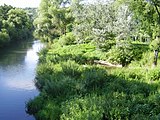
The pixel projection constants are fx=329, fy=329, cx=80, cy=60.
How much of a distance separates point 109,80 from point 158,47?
8.80 metres

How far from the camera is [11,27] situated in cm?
7656

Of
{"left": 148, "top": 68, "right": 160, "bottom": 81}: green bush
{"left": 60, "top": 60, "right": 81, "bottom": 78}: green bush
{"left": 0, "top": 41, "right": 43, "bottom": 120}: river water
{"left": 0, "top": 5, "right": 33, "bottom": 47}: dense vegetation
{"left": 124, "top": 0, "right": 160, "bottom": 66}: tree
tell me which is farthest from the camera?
{"left": 0, "top": 5, "right": 33, "bottom": 47}: dense vegetation

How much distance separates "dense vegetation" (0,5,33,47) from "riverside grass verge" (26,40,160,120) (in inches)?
1563

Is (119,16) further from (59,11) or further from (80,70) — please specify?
(59,11)

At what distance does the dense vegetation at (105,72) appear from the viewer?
54.6 feet

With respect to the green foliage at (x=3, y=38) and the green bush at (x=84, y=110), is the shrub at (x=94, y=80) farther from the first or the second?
the green foliage at (x=3, y=38)

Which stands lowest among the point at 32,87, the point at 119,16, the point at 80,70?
the point at 32,87

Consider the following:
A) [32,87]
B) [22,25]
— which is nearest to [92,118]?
[32,87]

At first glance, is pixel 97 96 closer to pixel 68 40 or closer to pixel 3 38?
pixel 68 40

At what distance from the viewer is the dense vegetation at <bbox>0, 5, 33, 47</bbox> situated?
223 ft

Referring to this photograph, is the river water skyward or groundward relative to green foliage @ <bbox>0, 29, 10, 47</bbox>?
groundward

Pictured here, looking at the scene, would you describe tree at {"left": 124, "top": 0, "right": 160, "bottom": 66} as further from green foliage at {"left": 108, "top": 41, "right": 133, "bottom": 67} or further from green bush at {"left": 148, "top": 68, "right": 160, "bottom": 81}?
green foliage at {"left": 108, "top": 41, "right": 133, "bottom": 67}

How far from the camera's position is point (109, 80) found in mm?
23703

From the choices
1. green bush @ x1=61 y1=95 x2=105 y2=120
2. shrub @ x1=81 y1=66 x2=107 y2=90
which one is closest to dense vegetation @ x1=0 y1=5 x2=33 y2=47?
shrub @ x1=81 y1=66 x2=107 y2=90
